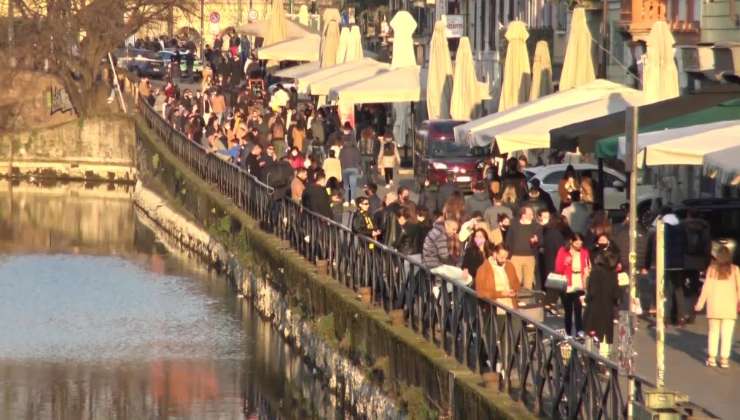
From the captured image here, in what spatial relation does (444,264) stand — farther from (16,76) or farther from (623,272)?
(16,76)

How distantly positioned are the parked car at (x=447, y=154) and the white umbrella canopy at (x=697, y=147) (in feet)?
55.0

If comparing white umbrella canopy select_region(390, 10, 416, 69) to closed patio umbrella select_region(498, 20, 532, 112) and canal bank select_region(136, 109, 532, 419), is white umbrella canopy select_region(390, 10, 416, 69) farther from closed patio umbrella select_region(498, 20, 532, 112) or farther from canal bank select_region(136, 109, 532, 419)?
closed patio umbrella select_region(498, 20, 532, 112)

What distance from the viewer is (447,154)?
40312 mm

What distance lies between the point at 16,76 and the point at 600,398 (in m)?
60.6

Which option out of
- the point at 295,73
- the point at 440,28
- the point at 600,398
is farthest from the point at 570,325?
the point at 295,73

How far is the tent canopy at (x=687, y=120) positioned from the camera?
24109mm

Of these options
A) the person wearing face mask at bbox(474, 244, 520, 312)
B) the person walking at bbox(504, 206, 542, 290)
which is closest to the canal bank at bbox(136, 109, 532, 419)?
the person wearing face mask at bbox(474, 244, 520, 312)

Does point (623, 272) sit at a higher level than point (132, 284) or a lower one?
higher

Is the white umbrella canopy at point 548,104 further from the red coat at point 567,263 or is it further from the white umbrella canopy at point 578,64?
the red coat at point 567,263

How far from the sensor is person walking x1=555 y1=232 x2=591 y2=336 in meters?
21.3

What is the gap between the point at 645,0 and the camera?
130ft

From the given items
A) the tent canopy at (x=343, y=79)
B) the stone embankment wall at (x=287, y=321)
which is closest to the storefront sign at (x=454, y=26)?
the stone embankment wall at (x=287, y=321)

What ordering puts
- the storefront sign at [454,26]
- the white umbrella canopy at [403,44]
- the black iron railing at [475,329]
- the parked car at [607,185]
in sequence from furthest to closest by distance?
the storefront sign at [454,26] → the white umbrella canopy at [403,44] → the parked car at [607,185] → the black iron railing at [475,329]

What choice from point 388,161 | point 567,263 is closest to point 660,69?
point 567,263
